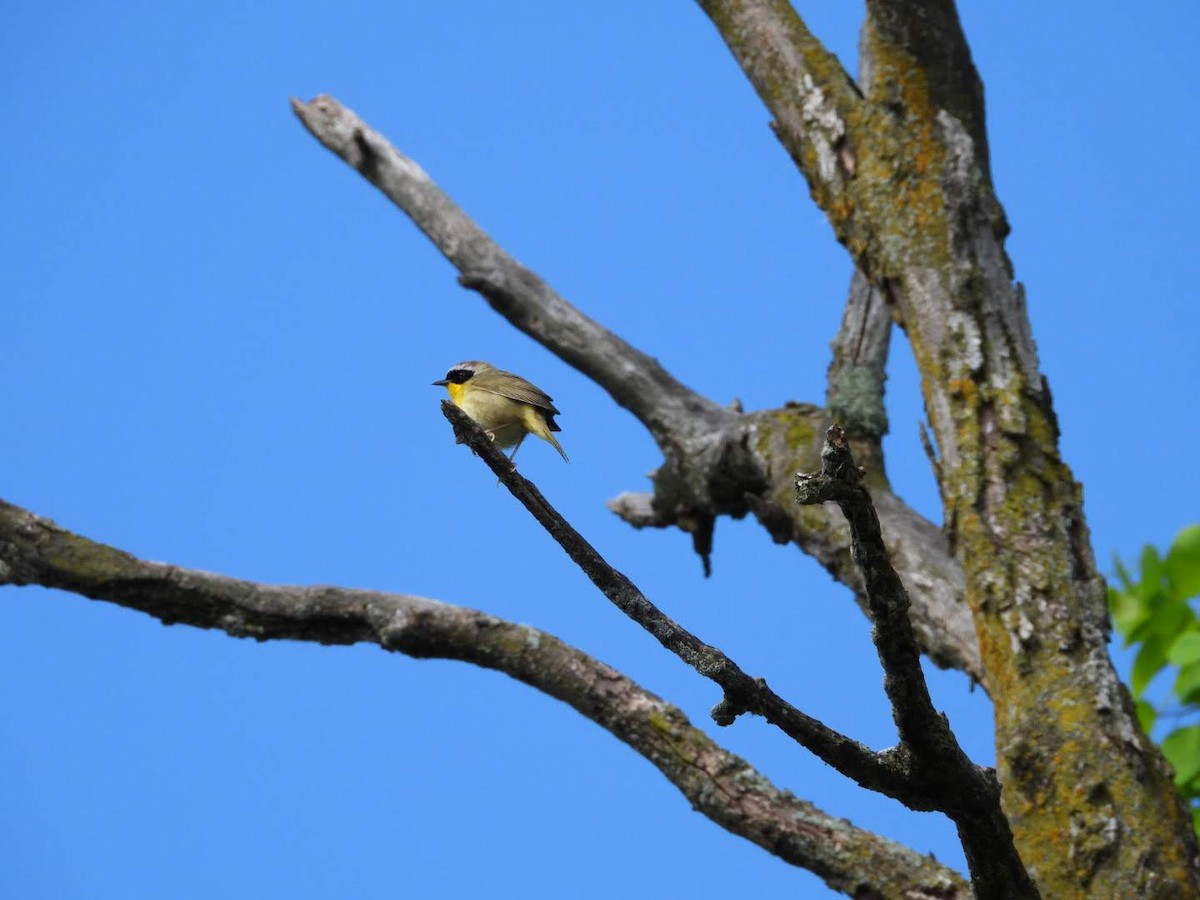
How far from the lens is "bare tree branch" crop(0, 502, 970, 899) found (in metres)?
4.23

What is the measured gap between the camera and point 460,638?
186 inches

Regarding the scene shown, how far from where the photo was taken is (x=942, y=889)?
3.96 m

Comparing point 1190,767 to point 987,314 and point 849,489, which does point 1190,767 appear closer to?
point 987,314

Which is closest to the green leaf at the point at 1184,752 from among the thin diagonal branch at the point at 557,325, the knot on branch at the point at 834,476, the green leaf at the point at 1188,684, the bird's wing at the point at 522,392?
the green leaf at the point at 1188,684

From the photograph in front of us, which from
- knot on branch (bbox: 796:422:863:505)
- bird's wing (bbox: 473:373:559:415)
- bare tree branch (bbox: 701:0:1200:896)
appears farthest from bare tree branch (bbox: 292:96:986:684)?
knot on branch (bbox: 796:422:863:505)

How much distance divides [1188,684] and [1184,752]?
21 centimetres

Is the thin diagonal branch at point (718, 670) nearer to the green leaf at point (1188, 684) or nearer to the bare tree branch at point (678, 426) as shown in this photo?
the green leaf at point (1188, 684)

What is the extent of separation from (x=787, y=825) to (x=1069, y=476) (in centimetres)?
149

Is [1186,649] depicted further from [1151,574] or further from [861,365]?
[861,365]

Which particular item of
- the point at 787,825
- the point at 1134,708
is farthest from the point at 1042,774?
the point at 787,825

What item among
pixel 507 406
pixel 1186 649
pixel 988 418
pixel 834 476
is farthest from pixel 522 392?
pixel 1186 649

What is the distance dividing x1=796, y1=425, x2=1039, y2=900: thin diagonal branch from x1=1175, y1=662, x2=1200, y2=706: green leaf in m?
1.31

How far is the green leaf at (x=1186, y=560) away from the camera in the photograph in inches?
166

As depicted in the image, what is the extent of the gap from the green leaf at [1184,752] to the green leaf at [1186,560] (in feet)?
1.40
